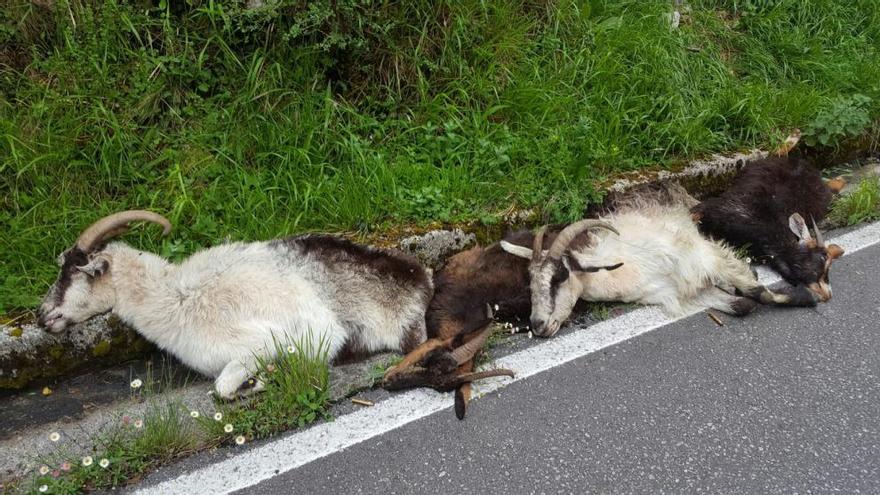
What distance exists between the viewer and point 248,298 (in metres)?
3.82

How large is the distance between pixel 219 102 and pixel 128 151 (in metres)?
0.79

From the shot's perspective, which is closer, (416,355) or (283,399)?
(283,399)

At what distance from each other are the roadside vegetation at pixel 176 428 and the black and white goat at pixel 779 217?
133 inches

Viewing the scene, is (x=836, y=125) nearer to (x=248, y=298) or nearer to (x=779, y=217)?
(x=779, y=217)

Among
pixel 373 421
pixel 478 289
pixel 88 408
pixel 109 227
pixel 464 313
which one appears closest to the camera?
pixel 373 421

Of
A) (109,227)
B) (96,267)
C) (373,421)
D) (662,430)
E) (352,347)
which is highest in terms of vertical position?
(109,227)

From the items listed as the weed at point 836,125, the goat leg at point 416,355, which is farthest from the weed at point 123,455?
the weed at point 836,125

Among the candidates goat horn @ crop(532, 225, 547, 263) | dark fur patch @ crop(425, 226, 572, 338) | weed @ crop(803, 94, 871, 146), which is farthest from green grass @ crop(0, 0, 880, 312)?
goat horn @ crop(532, 225, 547, 263)

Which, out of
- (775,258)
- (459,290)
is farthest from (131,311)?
(775,258)

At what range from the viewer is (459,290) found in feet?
13.8

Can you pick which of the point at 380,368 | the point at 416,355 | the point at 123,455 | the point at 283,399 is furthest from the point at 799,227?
the point at 123,455

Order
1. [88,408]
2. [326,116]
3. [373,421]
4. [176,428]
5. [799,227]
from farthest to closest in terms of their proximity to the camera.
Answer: [326,116]
[799,227]
[88,408]
[373,421]
[176,428]

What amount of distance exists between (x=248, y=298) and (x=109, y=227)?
0.96 metres

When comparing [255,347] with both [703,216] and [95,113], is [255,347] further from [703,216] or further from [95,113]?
[703,216]
